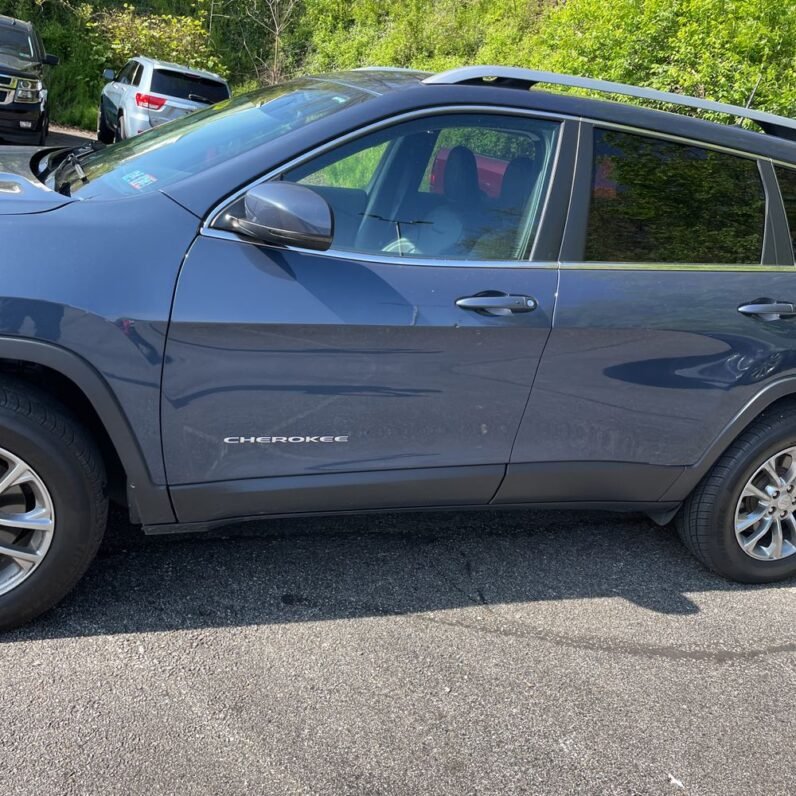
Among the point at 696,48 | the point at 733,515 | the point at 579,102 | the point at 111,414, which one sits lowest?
the point at 733,515

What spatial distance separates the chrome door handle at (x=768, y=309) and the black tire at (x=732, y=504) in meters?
0.42

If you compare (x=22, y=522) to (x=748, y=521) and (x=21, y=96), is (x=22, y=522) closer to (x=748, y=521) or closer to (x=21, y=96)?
(x=748, y=521)

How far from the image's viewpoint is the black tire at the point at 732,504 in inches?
139

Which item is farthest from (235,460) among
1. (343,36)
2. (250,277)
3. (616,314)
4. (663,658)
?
(343,36)

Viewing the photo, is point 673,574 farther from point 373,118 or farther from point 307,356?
point 373,118

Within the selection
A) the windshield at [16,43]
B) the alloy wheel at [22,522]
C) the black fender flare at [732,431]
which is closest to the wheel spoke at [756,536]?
the black fender flare at [732,431]

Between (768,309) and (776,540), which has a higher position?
(768,309)

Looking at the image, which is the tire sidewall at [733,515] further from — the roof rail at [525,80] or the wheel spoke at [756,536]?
the roof rail at [525,80]

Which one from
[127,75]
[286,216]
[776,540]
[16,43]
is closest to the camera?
[286,216]

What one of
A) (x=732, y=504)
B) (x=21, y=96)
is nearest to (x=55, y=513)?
(x=732, y=504)

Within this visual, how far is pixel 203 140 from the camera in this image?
309cm

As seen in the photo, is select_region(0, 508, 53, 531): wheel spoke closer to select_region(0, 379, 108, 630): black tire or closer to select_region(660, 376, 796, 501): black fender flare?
select_region(0, 379, 108, 630): black tire

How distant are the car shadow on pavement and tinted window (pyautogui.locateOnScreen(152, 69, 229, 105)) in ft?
38.0

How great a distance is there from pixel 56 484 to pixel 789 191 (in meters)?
2.91
